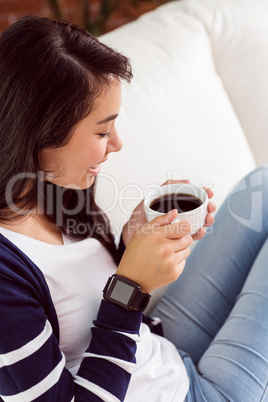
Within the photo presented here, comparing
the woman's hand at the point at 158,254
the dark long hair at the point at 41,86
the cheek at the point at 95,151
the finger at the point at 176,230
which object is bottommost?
the woman's hand at the point at 158,254

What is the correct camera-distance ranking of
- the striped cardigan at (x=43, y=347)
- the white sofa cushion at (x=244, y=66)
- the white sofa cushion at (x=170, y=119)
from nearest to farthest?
the striped cardigan at (x=43, y=347)
the white sofa cushion at (x=170, y=119)
the white sofa cushion at (x=244, y=66)

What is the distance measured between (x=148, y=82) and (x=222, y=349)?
664 mm

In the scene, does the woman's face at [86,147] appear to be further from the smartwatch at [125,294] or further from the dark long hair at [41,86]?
the smartwatch at [125,294]

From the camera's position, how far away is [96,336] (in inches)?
30.8

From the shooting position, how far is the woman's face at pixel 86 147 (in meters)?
0.76

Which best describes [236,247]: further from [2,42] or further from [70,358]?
[2,42]

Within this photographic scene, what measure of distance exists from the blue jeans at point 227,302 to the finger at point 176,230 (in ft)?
0.94

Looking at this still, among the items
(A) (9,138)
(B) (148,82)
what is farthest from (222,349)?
(B) (148,82)

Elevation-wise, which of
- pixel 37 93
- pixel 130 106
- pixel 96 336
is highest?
pixel 37 93

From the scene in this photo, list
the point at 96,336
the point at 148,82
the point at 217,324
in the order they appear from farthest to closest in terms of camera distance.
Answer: the point at 148,82 → the point at 217,324 → the point at 96,336

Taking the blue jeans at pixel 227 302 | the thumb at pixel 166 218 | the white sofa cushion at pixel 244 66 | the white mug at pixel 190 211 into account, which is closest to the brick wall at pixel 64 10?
the white sofa cushion at pixel 244 66

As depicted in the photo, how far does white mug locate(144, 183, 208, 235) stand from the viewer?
792mm

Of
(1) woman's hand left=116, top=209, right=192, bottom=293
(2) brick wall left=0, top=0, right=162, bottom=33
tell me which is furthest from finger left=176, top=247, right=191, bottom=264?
(2) brick wall left=0, top=0, right=162, bottom=33

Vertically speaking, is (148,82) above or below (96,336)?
above
